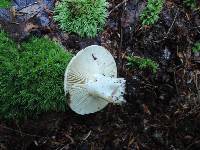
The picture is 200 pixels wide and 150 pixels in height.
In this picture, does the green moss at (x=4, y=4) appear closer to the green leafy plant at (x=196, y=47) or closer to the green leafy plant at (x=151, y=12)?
the green leafy plant at (x=151, y=12)

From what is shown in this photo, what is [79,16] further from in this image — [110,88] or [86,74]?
[110,88]

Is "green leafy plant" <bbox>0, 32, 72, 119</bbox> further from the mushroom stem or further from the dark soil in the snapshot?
the mushroom stem

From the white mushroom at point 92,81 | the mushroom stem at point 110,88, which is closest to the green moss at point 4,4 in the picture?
the white mushroom at point 92,81

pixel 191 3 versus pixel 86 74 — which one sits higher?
pixel 191 3

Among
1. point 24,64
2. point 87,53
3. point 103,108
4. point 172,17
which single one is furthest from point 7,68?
point 172,17

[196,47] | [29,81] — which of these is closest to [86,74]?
[29,81]

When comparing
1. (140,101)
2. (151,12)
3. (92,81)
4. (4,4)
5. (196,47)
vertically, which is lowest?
(140,101)
